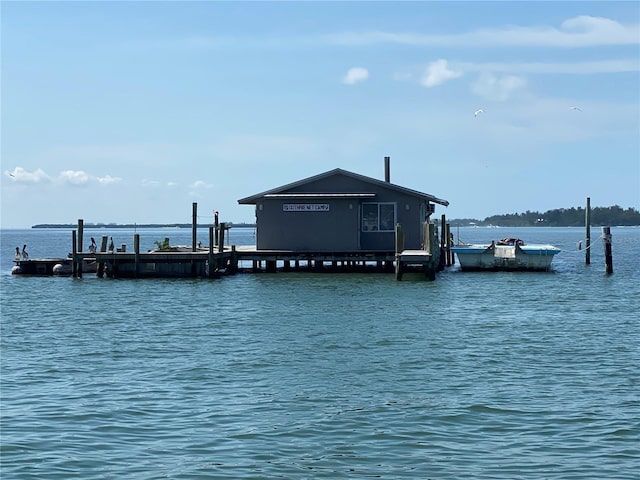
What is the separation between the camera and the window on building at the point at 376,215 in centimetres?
4262

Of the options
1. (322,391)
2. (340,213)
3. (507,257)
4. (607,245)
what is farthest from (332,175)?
(322,391)

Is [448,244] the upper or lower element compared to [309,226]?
lower

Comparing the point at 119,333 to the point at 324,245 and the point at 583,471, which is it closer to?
the point at 583,471

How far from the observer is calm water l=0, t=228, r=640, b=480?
12.1 meters

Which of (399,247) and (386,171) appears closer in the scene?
(399,247)

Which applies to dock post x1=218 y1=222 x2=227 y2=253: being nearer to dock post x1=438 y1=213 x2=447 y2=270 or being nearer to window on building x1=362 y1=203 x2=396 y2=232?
window on building x1=362 y1=203 x2=396 y2=232

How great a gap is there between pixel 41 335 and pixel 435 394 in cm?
1293

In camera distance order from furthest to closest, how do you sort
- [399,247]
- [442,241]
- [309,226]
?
[442,241] < [309,226] < [399,247]

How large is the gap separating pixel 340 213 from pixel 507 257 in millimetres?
9506

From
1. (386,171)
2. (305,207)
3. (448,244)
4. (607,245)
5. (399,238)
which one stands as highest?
(386,171)

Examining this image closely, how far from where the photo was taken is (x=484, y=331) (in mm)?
24875

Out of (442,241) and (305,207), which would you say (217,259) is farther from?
(442,241)

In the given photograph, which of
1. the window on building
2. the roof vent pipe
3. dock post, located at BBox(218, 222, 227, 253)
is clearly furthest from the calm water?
the roof vent pipe

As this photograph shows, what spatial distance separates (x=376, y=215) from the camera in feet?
140
